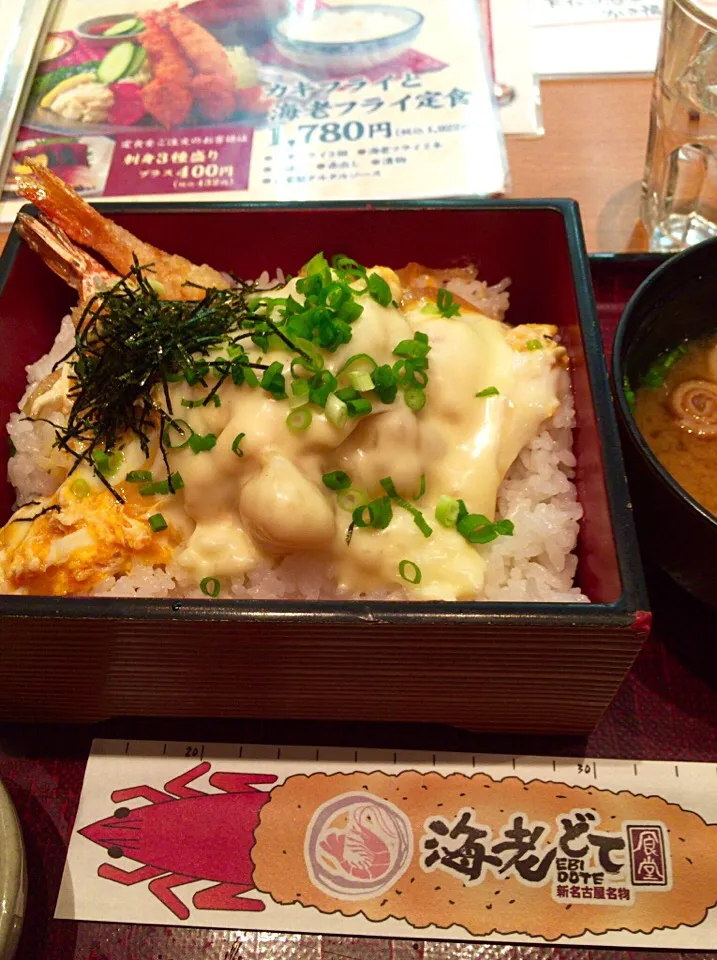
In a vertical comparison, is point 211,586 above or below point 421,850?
above

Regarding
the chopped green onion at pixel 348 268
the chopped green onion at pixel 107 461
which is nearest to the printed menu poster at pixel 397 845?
the chopped green onion at pixel 107 461

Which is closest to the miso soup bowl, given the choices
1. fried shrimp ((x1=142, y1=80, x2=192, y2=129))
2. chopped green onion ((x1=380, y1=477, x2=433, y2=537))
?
chopped green onion ((x1=380, y1=477, x2=433, y2=537))

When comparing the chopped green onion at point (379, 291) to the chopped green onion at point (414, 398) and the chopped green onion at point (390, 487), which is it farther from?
the chopped green onion at point (390, 487)

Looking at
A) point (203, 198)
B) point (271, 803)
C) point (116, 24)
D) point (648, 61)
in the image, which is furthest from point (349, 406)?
point (116, 24)

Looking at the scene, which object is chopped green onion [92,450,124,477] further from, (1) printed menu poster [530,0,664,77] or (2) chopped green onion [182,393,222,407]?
(1) printed menu poster [530,0,664,77]

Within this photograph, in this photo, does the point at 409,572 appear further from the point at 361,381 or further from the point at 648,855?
the point at 648,855

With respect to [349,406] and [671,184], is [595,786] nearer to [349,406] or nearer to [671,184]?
[349,406]

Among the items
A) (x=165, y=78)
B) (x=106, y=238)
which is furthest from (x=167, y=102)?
(x=106, y=238)
